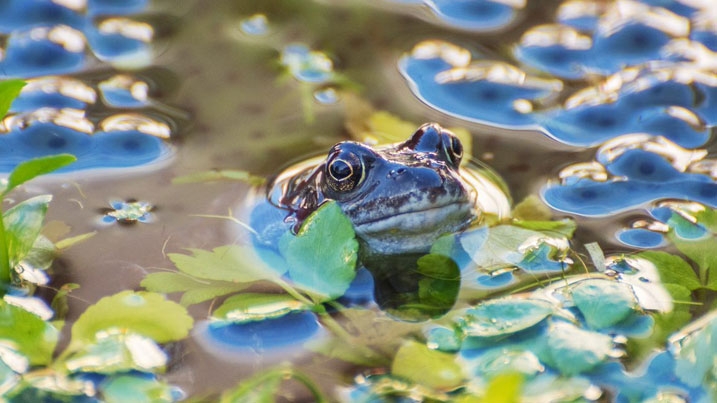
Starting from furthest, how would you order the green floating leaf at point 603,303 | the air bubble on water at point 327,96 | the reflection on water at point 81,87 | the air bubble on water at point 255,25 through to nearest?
the air bubble on water at point 255,25, the air bubble on water at point 327,96, the reflection on water at point 81,87, the green floating leaf at point 603,303

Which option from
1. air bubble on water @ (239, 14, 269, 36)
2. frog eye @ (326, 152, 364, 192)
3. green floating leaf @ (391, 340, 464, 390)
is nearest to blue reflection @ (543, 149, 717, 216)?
frog eye @ (326, 152, 364, 192)

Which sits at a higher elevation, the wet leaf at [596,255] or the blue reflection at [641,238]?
the blue reflection at [641,238]

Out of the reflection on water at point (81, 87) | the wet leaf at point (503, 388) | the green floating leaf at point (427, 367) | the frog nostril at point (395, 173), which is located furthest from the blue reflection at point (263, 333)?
the reflection on water at point (81, 87)

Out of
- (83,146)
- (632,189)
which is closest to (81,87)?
(83,146)

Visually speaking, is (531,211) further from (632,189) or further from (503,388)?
(503,388)

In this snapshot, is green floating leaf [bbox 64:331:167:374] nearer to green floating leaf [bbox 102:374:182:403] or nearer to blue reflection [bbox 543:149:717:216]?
green floating leaf [bbox 102:374:182:403]

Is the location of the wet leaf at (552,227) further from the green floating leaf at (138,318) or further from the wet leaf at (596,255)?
the green floating leaf at (138,318)

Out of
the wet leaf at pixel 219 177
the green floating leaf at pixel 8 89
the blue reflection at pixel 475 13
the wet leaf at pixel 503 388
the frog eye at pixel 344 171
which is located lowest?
the wet leaf at pixel 503 388
